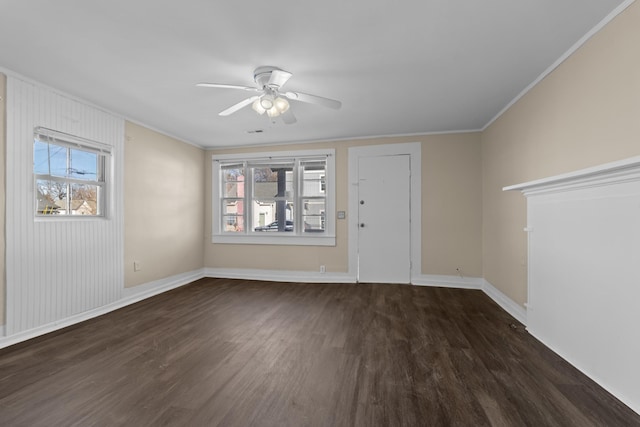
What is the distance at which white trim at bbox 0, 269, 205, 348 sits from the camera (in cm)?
247

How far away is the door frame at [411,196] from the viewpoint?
437 cm

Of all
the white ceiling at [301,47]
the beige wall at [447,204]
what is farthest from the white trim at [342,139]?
the white ceiling at [301,47]

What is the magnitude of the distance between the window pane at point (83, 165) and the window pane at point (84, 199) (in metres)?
0.11

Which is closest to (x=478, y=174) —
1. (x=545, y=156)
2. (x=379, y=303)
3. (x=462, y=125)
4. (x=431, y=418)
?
(x=462, y=125)

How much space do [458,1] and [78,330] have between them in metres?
4.26

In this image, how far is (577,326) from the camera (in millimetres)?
1948

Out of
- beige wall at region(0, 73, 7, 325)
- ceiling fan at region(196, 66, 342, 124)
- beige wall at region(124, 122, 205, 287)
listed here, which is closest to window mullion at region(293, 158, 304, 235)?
beige wall at region(124, 122, 205, 287)

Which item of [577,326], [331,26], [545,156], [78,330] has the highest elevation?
[331,26]

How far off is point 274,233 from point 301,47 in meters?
3.34

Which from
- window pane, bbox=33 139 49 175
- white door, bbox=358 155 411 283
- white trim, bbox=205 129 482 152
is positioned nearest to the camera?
window pane, bbox=33 139 49 175

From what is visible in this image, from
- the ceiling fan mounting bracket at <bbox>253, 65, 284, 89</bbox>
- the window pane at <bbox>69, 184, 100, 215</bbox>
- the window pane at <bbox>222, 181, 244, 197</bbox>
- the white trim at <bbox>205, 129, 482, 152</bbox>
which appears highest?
the white trim at <bbox>205, 129, 482, 152</bbox>

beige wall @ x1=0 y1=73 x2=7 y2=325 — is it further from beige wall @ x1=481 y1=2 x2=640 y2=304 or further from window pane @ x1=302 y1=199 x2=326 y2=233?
beige wall @ x1=481 y1=2 x2=640 y2=304

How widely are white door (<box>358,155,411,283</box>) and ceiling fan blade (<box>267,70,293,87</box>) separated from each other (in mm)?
2545

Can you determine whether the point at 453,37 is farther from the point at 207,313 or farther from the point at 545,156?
the point at 207,313
